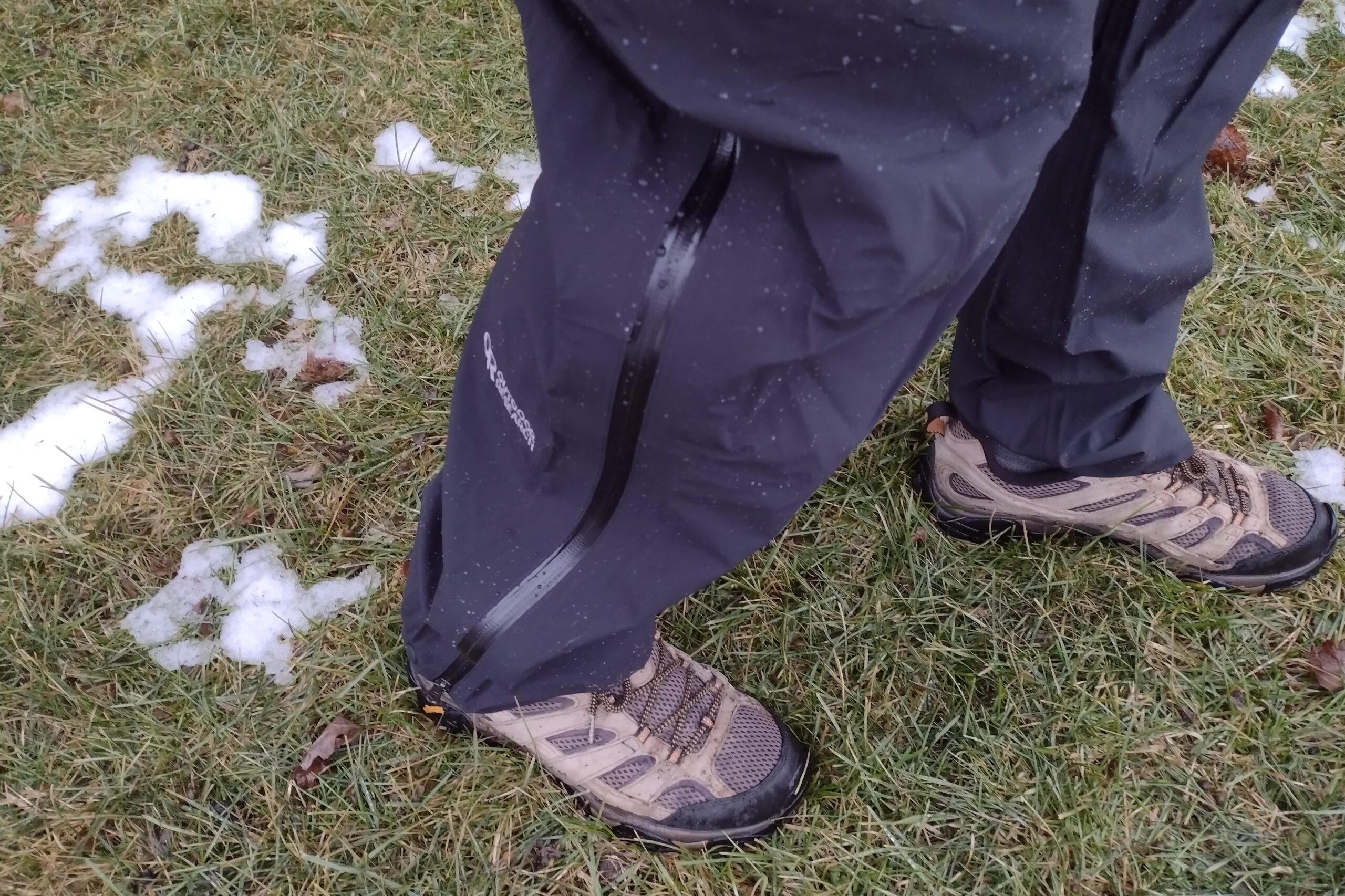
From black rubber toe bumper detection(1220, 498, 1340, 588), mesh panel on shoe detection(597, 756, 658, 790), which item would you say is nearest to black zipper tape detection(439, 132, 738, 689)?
mesh panel on shoe detection(597, 756, 658, 790)

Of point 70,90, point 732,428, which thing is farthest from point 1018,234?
point 70,90

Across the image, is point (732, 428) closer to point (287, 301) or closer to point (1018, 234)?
point (1018, 234)

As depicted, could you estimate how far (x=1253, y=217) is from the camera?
196cm

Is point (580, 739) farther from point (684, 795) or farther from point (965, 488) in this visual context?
point (965, 488)

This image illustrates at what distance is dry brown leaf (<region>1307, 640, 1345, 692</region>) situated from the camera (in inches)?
54.0

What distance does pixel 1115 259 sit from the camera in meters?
1.06

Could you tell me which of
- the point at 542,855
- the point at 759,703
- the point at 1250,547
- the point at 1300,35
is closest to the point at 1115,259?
the point at 1250,547

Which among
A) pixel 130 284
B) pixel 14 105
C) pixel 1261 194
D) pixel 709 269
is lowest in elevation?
pixel 130 284

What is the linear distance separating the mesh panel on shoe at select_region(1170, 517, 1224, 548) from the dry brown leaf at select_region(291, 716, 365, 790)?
139cm

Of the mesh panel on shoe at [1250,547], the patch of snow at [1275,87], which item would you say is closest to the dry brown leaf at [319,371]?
the mesh panel on shoe at [1250,547]

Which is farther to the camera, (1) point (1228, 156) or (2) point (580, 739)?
(1) point (1228, 156)

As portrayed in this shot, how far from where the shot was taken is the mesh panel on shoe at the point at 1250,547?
1433mm

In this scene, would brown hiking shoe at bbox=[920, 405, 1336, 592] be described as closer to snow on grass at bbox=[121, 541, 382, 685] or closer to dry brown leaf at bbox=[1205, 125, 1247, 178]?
dry brown leaf at bbox=[1205, 125, 1247, 178]

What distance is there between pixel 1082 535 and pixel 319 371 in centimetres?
149
